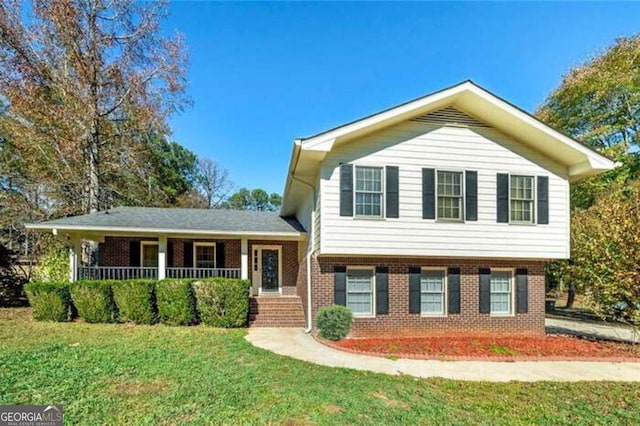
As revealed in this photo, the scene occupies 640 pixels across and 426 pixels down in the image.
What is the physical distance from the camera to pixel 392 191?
9.63 meters

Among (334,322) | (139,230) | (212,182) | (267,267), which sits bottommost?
(334,322)

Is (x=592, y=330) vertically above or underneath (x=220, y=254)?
underneath

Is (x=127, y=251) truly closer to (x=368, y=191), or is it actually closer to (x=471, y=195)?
(x=368, y=191)

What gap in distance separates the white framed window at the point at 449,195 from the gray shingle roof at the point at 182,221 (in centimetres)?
506

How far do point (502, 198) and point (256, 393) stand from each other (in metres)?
8.40

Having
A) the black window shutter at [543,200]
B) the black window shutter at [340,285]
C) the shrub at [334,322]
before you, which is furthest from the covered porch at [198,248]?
the black window shutter at [543,200]

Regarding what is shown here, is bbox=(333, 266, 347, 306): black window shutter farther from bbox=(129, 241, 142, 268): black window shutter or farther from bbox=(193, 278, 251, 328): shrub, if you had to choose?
bbox=(129, 241, 142, 268): black window shutter

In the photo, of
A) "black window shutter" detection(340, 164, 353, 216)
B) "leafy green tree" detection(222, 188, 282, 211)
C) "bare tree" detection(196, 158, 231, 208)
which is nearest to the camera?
"black window shutter" detection(340, 164, 353, 216)

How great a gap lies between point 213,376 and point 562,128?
21.4 m

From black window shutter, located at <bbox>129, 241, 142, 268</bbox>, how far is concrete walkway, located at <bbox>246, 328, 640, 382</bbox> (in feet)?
26.6

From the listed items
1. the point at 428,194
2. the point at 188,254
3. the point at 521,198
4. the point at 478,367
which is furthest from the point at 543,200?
the point at 188,254

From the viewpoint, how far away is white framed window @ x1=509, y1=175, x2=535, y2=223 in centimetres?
1020

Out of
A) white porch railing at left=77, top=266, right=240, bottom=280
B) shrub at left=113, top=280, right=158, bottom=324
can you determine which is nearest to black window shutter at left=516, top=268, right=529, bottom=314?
white porch railing at left=77, top=266, right=240, bottom=280

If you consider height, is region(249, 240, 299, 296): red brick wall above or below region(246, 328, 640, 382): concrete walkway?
above
